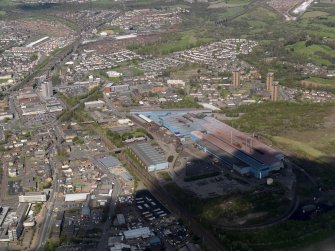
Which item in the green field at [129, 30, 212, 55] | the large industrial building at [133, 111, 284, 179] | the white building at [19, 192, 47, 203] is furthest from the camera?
the green field at [129, 30, 212, 55]

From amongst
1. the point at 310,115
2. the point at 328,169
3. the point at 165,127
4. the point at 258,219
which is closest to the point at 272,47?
the point at 310,115

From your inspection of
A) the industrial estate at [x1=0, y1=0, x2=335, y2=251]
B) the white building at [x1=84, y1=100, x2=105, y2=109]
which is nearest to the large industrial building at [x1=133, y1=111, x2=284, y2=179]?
the industrial estate at [x1=0, y1=0, x2=335, y2=251]

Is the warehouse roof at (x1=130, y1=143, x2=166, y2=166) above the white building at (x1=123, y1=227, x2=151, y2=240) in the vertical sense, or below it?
below

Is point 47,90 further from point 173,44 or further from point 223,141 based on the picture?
point 173,44

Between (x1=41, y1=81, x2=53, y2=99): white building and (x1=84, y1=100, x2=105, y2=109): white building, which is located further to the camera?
(x1=41, y1=81, x2=53, y2=99): white building

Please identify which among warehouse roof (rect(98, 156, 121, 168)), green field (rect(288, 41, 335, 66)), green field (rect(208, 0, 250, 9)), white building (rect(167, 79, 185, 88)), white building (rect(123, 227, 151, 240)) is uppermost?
green field (rect(208, 0, 250, 9))

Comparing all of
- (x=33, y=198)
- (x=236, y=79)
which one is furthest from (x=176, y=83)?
(x=33, y=198)

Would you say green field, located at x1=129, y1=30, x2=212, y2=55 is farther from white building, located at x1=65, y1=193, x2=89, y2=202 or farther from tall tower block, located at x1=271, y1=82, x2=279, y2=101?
white building, located at x1=65, y1=193, x2=89, y2=202
